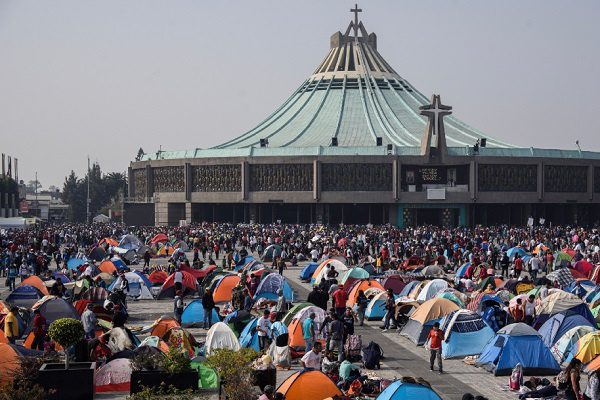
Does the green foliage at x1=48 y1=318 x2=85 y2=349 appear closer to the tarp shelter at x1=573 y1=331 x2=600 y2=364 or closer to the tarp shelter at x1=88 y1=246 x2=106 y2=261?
the tarp shelter at x1=573 y1=331 x2=600 y2=364

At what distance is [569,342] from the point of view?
729 inches

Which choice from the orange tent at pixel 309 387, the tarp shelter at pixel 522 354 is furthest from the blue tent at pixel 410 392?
the tarp shelter at pixel 522 354

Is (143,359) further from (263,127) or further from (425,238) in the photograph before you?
(263,127)

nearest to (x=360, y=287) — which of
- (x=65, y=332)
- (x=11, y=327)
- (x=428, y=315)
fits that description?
(x=428, y=315)

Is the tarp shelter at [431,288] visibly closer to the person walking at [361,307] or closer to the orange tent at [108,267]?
the person walking at [361,307]

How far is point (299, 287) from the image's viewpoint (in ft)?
107

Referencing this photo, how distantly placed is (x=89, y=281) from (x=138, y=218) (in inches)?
2317

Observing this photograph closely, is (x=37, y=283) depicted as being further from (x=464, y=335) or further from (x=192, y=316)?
(x=464, y=335)

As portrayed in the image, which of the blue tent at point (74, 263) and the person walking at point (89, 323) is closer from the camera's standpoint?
the person walking at point (89, 323)

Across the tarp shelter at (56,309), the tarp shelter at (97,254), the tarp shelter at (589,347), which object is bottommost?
the tarp shelter at (589,347)

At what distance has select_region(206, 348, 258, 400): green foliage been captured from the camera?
12781 millimetres

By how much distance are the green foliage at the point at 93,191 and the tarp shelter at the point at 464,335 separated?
107 m

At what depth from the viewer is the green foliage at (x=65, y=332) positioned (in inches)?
609

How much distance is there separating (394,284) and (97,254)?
659 inches
